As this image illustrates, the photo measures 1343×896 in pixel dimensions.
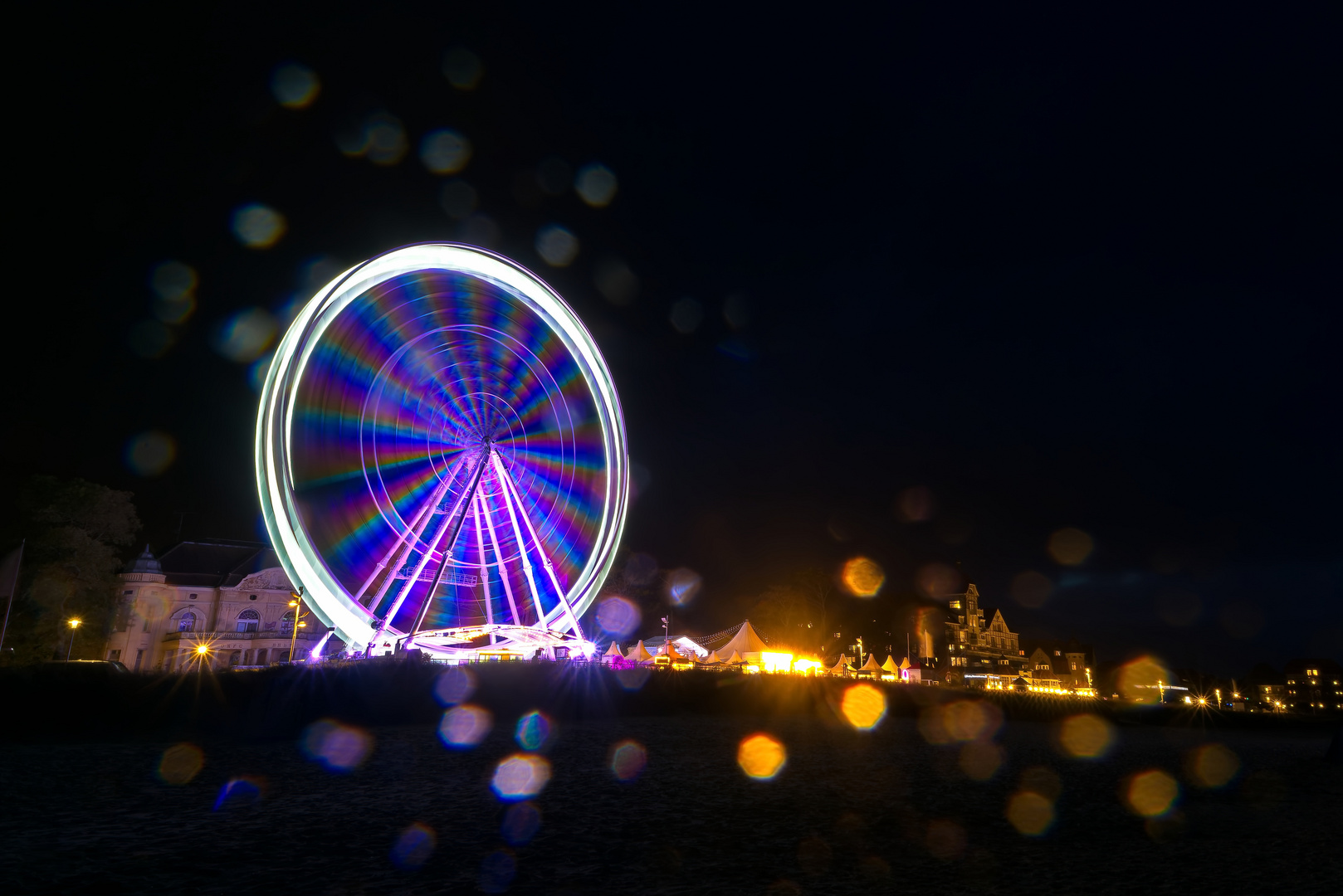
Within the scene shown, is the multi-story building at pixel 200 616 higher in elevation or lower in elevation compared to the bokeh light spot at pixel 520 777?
higher

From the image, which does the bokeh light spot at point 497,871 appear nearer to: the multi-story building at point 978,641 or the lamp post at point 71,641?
the lamp post at point 71,641

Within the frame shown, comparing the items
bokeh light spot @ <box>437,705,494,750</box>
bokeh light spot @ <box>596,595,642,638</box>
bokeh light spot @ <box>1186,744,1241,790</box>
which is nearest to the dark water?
bokeh light spot @ <box>1186,744,1241,790</box>

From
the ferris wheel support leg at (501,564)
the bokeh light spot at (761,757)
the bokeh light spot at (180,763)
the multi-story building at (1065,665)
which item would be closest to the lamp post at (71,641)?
the ferris wheel support leg at (501,564)

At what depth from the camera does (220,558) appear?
60.0 m

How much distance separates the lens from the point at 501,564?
28250mm

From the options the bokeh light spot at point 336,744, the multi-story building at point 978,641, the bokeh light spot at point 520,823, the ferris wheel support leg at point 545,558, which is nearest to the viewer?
the bokeh light spot at point 520,823

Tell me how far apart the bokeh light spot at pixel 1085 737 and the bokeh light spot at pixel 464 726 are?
1577 centimetres

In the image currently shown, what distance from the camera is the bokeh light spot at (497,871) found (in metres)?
6.49

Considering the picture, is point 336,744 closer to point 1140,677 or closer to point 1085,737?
point 1085,737

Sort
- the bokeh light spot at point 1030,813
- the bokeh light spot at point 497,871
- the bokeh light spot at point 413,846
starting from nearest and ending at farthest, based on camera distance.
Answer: the bokeh light spot at point 497,871 < the bokeh light spot at point 413,846 < the bokeh light spot at point 1030,813

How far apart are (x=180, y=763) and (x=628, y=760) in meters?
8.20

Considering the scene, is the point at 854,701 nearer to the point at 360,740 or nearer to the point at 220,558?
the point at 360,740

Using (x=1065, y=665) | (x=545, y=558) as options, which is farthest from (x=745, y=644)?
(x=1065, y=665)

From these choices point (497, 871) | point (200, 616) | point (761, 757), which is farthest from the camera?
point (200, 616)
